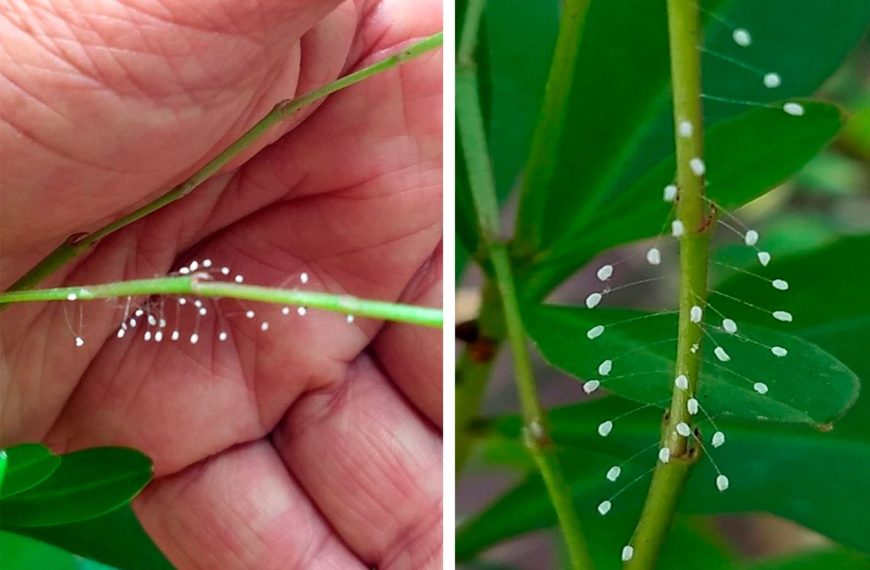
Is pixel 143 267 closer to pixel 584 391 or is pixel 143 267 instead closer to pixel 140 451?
pixel 140 451

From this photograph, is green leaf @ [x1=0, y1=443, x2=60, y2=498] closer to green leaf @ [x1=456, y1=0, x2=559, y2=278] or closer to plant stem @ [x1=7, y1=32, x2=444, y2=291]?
plant stem @ [x1=7, y1=32, x2=444, y2=291]

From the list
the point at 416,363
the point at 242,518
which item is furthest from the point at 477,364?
the point at 242,518

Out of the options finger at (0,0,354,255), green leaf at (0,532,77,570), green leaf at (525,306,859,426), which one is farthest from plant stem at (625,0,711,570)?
green leaf at (0,532,77,570)

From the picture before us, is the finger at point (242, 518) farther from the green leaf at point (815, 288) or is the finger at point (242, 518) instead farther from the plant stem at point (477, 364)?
the green leaf at point (815, 288)

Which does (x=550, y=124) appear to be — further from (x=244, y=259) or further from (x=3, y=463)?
(x=3, y=463)

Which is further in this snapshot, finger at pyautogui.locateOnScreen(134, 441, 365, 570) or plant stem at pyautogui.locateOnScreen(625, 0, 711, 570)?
finger at pyautogui.locateOnScreen(134, 441, 365, 570)
